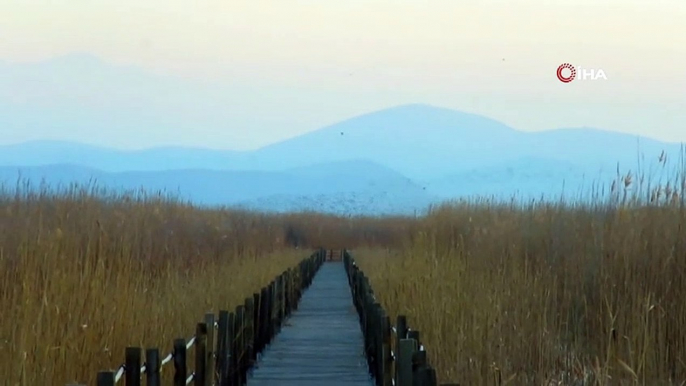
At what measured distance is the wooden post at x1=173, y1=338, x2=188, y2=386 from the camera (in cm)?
590

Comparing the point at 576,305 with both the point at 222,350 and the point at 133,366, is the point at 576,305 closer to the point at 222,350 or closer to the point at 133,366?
the point at 222,350

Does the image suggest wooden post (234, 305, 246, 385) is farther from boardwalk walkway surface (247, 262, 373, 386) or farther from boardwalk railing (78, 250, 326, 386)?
boardwalk walkway surface (247, 262, 373, 386)

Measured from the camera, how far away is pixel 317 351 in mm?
10289

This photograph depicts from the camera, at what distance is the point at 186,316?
832 cm

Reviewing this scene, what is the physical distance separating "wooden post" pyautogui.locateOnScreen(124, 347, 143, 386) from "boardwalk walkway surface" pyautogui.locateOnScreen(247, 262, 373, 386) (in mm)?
3353

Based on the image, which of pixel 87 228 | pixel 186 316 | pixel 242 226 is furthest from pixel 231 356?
pixel 242 226

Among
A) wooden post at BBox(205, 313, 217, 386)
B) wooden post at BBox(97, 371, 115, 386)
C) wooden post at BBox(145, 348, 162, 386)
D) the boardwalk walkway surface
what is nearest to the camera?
wooden post at BBox(97, 371, 115, 386)

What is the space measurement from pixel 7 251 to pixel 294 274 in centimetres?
818

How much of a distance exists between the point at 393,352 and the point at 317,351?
2720 millimetres

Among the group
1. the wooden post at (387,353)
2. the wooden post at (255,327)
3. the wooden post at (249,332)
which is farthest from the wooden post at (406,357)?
the wooden post at (255,327)

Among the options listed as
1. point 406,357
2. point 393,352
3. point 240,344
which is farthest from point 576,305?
point 240,344

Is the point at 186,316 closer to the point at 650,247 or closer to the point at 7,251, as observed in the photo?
the point at 7,251

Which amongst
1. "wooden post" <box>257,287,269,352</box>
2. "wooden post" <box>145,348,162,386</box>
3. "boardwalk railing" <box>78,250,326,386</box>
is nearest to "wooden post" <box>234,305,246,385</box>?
"boardwalk railing" <box>78,250,326,386</box>

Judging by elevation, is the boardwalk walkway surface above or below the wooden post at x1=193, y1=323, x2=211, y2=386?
below
